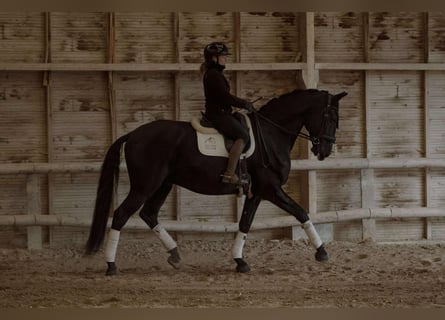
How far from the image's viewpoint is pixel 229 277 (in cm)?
629

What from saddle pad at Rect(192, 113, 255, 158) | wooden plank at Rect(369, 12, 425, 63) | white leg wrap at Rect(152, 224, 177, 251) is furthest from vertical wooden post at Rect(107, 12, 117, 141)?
wooden plank at Rect(369, 12, 425, 63)

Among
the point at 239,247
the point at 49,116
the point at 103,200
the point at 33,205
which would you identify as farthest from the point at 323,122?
the point at 33,205

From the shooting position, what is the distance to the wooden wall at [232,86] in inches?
306

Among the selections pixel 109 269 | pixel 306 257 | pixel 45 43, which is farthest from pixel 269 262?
pixel 45 43

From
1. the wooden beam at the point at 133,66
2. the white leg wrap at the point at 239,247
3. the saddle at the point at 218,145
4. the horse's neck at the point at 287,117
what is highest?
the wooden beam at the point at 133,66

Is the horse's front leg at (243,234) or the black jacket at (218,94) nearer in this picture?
the black jacket at (218,94)

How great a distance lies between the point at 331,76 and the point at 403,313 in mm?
7347

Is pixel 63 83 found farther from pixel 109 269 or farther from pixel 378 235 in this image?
pixel 378 235

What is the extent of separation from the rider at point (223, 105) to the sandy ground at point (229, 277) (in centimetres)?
116

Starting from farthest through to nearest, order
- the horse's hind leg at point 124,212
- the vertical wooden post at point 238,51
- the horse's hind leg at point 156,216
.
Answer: the vertical wooden post at point 238,51, the horse's hind leg at point 156,216, the horse's hind leg at point 124,212

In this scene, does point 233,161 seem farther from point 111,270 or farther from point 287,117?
point 111,270

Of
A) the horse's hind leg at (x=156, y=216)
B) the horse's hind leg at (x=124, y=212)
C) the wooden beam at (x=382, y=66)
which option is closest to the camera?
the horse's hind leg at (x=124, y=212)

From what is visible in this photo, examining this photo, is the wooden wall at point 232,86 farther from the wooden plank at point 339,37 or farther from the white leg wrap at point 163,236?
the white leg wrap at point 163,236

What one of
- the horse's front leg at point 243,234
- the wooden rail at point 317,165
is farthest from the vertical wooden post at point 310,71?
the horse's front leg at point 243,234
